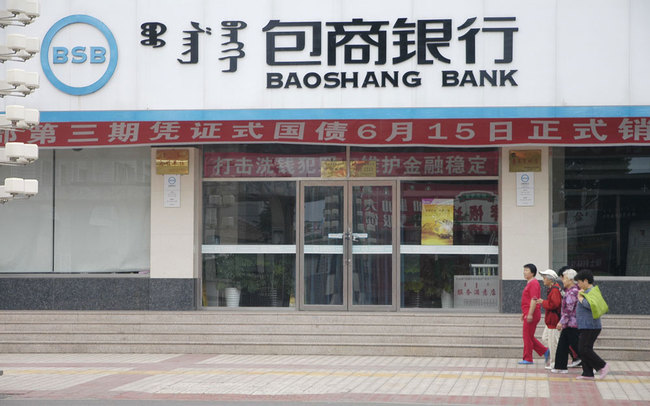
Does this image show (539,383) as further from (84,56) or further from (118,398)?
(84,56)

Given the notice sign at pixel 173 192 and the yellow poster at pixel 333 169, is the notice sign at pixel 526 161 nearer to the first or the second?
the yellow poster at pixel 333 169

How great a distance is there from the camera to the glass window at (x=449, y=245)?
1655 centimetres

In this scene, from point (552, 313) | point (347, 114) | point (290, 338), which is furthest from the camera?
point (347, 114)

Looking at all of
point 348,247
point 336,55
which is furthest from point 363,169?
point 336,55

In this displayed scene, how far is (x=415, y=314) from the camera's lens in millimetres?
16047

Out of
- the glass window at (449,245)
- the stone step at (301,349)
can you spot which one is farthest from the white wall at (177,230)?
the glass window at (449,245)

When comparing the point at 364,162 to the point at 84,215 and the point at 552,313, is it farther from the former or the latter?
the point at 84,215

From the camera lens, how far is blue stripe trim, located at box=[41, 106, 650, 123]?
15109 mm

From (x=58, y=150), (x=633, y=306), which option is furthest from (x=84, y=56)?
(x=633, y=306)

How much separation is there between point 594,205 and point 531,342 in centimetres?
362

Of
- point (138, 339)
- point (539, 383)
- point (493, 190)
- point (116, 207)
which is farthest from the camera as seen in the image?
point (116, 207)

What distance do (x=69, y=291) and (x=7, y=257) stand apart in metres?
1.58

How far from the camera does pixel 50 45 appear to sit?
648 inches

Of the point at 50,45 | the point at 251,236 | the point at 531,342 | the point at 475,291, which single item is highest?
the point at 50,45
